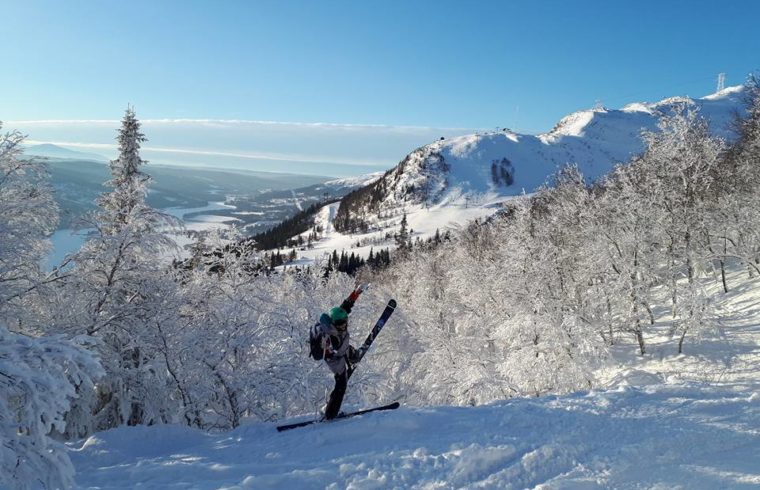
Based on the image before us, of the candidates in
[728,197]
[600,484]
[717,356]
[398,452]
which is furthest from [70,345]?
[728,197]

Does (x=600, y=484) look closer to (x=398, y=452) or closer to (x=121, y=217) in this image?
(x=398, y=452)

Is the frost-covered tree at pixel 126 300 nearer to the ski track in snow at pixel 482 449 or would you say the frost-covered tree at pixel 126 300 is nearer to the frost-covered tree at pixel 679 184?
the ski track in snow at pixel 482 449

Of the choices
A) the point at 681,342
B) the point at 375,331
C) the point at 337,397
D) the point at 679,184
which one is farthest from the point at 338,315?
the point at 679,184

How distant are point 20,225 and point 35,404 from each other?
11.8 metres

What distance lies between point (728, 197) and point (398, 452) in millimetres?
32644

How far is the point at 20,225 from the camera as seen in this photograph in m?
13.7

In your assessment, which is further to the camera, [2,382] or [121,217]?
[121,217]

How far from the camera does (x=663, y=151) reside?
91.5 ft

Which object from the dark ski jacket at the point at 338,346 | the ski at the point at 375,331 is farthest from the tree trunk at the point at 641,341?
the dark ski jacket at the point at 338,346

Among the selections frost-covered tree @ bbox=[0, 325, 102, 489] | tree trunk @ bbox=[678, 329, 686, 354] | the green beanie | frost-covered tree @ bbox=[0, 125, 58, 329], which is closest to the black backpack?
the green beanie

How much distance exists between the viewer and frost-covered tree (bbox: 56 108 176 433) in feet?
49.8

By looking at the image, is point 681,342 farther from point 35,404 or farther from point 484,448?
point 35,404

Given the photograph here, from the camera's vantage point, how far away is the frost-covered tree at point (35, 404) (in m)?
4.64

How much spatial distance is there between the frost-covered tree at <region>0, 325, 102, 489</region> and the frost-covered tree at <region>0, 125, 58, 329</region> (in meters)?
9.61
